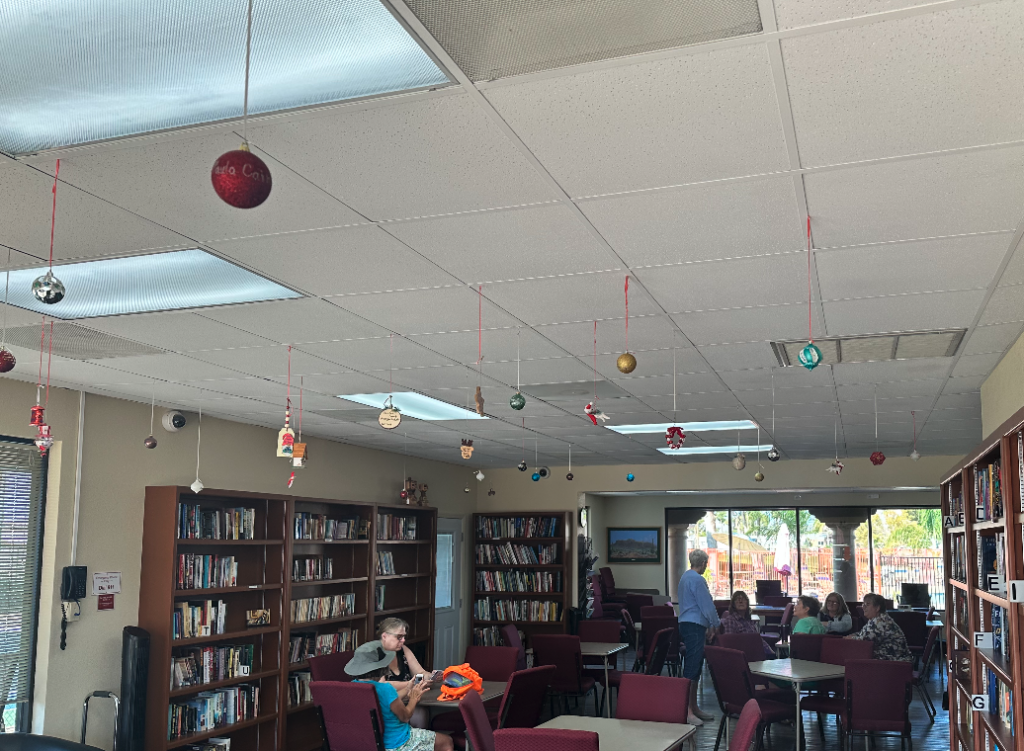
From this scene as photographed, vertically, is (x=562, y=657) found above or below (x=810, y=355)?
below

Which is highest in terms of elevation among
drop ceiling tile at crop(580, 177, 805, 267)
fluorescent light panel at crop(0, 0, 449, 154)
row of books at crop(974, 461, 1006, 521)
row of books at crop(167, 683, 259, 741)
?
fluorescent light panel at crop(0, 0, 449, 154)

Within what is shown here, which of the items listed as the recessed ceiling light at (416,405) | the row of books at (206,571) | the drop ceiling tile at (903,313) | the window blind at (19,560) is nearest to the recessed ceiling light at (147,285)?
the window blind at (19,560)

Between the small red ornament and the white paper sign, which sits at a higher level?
the small red ornament

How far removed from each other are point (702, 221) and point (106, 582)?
5458 mm

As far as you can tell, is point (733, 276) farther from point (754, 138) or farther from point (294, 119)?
point (294, 119)

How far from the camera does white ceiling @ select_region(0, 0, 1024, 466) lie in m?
2.32

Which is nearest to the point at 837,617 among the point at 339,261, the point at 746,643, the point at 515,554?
the point at 746,643

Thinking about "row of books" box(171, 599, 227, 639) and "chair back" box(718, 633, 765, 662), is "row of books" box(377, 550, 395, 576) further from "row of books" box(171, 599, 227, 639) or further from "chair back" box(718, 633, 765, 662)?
"chair back" box(718, 633, 765, 662)

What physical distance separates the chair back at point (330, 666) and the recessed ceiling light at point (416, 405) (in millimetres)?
2004

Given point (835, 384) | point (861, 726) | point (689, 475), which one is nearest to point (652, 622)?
point (689, 475)

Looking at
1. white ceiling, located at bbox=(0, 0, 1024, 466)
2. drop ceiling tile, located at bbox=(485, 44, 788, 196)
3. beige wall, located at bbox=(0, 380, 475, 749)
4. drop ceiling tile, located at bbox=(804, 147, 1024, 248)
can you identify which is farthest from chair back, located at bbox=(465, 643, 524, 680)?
drop ceiling tile, located at bbox=(485, 44, 788, 196)

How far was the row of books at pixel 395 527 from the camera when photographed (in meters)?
10.4

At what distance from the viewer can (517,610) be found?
40.9ft

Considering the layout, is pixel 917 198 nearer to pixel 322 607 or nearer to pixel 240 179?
pixel 240 179
